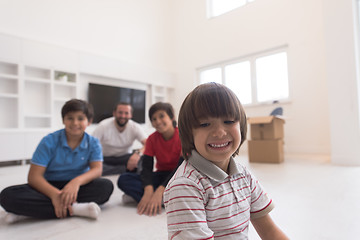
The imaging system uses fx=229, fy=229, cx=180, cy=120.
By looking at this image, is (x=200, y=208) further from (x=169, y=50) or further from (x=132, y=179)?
(x=169, y=50)

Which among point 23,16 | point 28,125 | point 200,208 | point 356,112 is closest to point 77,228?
point 200,208

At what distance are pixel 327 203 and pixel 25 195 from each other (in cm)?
175

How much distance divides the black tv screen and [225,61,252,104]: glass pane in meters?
2.07

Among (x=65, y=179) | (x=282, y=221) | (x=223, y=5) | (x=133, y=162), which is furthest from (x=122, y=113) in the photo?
(x=223, y=5)

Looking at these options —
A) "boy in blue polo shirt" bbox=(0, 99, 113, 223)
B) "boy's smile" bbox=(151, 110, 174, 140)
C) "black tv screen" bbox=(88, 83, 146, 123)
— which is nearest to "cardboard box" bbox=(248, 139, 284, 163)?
"boy's smile" bbox=(151, 110, 174, 140)

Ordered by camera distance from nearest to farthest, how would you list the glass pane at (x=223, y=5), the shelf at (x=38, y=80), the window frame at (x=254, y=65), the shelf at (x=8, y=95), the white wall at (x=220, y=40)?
the white wall at (x=220, y=40), the shelf at (x=8, y=95), the shelf at (x=38, y=80), the window frame at (x=254, y=65), the glass pane at (x=223, y=5)

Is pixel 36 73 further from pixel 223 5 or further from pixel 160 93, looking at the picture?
pixel 223 5

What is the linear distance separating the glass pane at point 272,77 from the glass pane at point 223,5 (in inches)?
58.9

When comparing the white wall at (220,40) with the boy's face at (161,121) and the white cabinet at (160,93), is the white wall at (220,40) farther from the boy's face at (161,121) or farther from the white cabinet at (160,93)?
the boy's face at (161,121)

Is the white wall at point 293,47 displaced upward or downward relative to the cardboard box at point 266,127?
upward

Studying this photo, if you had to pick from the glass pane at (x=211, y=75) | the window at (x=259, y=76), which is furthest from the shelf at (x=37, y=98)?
the window at (x=259, y=76)

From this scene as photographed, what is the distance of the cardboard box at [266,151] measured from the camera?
3033 millimetres

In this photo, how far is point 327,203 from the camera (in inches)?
55.4

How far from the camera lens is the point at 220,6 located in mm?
5562
